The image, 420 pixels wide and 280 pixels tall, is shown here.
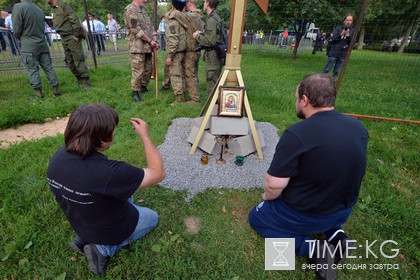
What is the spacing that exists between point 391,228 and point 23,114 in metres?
5.96

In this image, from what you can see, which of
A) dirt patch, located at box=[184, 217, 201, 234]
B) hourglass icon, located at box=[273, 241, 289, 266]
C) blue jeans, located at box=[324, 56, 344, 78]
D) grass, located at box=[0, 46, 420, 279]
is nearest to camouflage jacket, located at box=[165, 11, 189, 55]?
grass, located at box=[0, 46, 420, 279]

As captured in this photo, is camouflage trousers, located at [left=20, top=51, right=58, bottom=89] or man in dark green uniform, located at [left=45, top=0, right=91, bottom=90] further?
man in dark green uniform, located at [left=45, top=0, right=91, bottom=90]

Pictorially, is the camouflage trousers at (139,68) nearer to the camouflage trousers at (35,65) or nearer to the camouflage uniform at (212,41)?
the camouflage uniform at (212,41)

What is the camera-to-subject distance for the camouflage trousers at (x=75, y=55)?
581 cm

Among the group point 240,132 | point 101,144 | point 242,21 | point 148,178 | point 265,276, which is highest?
point 242,21

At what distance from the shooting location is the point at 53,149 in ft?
11.6

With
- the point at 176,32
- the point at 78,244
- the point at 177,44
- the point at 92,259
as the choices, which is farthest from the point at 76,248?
the point at 176,32

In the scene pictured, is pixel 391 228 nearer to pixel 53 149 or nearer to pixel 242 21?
pixel 242 21

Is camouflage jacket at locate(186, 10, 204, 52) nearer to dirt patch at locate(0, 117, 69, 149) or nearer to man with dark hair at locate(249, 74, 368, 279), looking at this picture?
dirt patch at locate(0, 117, 69, 149)

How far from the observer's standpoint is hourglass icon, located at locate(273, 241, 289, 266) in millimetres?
2078

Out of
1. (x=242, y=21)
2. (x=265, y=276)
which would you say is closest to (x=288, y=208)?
(x=265, y=276)

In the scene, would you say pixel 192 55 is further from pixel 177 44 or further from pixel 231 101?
pixel 231 101

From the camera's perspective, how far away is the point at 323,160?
1.64 meters

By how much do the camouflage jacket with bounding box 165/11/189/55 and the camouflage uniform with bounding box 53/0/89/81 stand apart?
2.53 m
